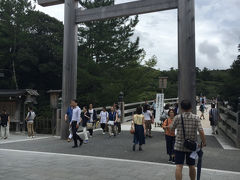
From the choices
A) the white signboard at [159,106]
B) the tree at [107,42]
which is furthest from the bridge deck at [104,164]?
the tree at [107,42]

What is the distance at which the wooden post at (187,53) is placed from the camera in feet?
24.1

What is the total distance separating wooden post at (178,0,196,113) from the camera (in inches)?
289

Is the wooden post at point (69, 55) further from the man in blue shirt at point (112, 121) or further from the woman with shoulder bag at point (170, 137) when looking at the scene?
the woman with shoulder bag at point (170, 137)

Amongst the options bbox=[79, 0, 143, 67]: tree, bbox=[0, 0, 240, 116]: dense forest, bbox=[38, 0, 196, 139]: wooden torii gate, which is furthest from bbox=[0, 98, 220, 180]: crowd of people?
bbox=[79, 0, 143, 67]: tree

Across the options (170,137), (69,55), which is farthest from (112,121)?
(170,137)

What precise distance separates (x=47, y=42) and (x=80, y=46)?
7905 millimetres

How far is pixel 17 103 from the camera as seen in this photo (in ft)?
51.4

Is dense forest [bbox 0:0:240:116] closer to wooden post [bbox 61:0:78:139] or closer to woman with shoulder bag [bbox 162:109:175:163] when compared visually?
woman with shoulder bag [bbox 162:109:175:163]

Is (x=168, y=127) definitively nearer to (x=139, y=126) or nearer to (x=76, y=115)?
(x=139, y=126)

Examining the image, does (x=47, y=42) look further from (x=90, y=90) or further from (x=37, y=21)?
(x=90, y=90)

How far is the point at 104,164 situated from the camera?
6.27 m

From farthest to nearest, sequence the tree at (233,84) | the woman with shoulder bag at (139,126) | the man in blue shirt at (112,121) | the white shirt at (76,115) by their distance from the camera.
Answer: the man in blue shirt at (112,121) → the tree at (233,84) → the white shirt at (76,115) → the woman with shoulder bag at (139,126)

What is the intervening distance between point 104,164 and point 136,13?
5.35 metres

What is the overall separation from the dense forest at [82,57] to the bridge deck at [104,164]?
502cm
